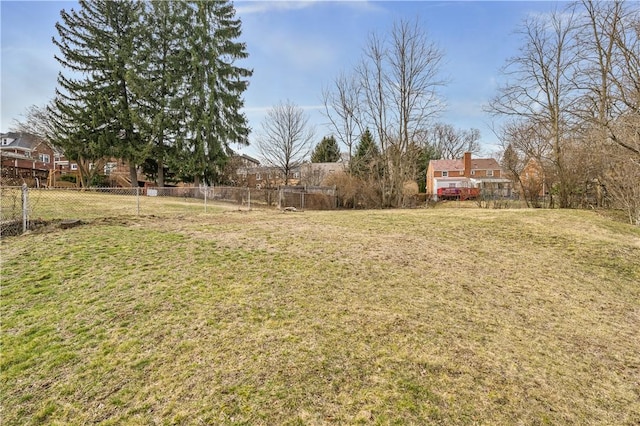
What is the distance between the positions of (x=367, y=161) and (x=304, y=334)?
22.1m

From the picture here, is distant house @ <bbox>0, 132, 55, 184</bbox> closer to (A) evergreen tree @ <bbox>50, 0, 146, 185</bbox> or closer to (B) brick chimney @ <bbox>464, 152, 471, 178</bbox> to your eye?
(A) evergreen tree @ <bbox>50, 0, 146, 185</bbox>

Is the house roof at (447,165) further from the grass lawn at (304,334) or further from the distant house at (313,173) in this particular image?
the grass lawn at (304,334)

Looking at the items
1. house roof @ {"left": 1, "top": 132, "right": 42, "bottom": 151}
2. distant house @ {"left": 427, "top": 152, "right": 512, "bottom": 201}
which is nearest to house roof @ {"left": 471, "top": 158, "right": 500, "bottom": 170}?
distant house @ {"left": 427, "top": 152, "right": 512, "bottom": 201}

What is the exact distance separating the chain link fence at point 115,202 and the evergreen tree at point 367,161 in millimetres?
3720

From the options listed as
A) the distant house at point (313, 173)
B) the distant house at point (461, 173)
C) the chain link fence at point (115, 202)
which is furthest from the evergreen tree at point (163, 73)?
the distant house at point (461, 173)

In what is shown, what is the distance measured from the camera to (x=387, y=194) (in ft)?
71.3

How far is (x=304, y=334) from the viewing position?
124 inches

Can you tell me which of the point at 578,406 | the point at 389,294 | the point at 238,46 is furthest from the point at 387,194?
the point at 578,406

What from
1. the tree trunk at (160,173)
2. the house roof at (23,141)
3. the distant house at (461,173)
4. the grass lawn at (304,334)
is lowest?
the grass lawn at (304,334)

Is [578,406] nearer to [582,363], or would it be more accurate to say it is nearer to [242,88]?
[582,363]

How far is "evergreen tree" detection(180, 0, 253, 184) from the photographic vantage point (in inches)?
893

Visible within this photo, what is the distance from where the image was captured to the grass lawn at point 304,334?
2.30m

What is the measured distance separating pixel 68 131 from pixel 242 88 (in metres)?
12.4

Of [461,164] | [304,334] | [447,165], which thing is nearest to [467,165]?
[461,164]
